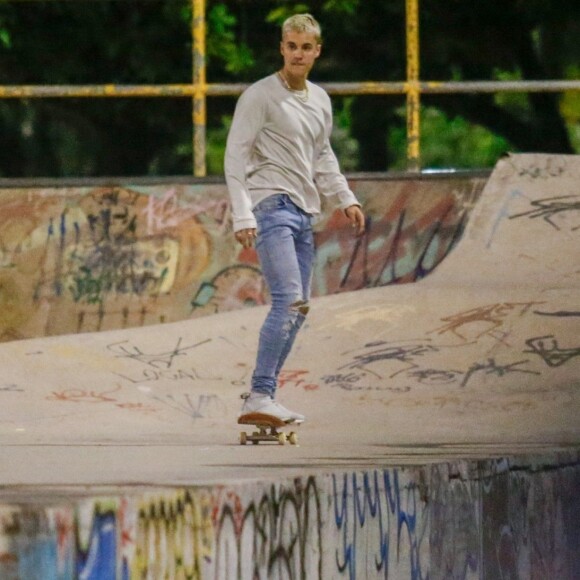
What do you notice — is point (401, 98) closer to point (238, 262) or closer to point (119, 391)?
point (238, 262)

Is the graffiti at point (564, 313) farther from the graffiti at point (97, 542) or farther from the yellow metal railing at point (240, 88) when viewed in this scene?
the graffiti at point (97, 542)

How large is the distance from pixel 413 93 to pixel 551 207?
1.07 meters

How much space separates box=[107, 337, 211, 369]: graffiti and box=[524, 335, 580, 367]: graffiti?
176 cm


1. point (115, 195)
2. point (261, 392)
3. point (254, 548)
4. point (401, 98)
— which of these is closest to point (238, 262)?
point (115, 195)

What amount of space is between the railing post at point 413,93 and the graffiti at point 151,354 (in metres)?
1.98

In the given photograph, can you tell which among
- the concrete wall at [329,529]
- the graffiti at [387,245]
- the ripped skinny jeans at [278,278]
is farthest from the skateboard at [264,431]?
the graffiti at [387,245]

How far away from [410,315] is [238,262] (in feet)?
4.18

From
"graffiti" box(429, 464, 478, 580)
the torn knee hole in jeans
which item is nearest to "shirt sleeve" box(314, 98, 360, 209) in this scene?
the torn knee hole in jeans

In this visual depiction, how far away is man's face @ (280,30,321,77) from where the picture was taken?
7.10 meters

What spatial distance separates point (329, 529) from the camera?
5.46 m

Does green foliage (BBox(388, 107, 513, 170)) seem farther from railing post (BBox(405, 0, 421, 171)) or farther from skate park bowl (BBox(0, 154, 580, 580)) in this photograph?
skate park bowl (BBox(0, 154, 580, 580))

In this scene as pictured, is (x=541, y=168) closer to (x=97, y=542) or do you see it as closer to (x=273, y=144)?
(x=273, y=144)

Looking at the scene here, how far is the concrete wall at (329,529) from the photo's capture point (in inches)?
162

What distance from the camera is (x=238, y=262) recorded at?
11164 mm
